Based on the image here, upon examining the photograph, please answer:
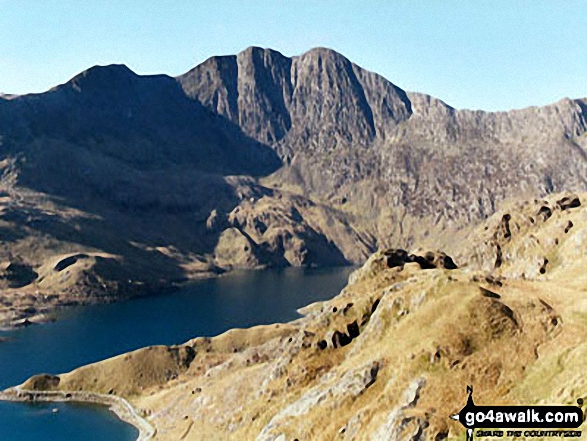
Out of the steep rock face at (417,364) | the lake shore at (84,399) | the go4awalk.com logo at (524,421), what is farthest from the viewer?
the lake shore at (84,399)

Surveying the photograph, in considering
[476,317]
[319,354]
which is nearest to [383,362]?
[476,317]

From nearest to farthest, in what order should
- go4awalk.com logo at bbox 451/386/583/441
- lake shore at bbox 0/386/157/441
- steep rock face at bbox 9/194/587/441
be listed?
1. go4awalk.com logo at bbox 451/386/583/441
2. steep rock face at bbox 9/194/587/441
3. lake shore at bbox 0/386/157/441

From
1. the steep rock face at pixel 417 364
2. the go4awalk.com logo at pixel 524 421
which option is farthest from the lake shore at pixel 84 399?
the go4awalk.com logo at pixel 524 421

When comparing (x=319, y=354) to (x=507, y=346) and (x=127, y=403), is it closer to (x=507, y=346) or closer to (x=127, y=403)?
(x=507, y=346)

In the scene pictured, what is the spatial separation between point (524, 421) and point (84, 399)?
171 meters

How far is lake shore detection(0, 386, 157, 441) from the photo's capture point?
171m

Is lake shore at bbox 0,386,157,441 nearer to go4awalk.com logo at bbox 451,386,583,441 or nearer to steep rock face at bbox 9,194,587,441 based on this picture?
steep rock face at bbox 9,194,587,441

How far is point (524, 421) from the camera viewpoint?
51.8 metres

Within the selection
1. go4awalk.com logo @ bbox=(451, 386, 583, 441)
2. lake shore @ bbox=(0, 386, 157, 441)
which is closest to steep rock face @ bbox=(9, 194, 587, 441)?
go4awalk.com logo @ bbox=(451, 386, 583, 441)

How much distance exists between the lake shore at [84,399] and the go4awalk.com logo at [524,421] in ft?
430

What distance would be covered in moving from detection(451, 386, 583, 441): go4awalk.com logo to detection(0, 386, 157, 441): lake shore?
13115 centimetres

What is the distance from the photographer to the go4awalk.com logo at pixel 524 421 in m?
48.5

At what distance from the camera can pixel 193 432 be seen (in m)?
137

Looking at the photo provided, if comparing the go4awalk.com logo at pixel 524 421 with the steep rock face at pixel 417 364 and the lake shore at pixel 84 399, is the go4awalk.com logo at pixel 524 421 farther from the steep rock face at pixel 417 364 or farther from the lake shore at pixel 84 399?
the lake shore at pixel 84 399
